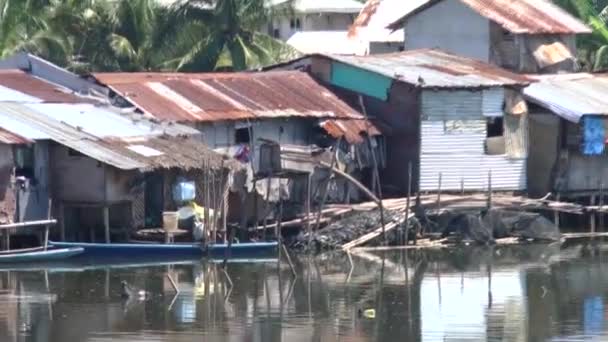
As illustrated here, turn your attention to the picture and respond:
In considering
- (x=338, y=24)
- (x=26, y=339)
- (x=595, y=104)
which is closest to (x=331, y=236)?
(x=595, y=104)

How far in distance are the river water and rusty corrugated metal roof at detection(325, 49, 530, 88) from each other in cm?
368

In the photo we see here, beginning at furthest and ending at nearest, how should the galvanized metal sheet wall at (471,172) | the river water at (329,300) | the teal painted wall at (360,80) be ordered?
the teal painted wall at (360,80), the galvanized metal sheet wall at (471,172), the river water at (329,300)

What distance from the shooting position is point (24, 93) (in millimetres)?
33469

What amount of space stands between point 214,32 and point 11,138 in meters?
12.0

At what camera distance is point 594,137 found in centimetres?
3759

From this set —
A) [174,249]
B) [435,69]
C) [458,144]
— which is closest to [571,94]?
[435,69]

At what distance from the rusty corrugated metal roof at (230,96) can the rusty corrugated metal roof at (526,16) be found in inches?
182

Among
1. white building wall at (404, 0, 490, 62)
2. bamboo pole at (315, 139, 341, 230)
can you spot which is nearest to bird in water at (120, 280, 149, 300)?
bamboo pole at (315, 139, 341, 230)

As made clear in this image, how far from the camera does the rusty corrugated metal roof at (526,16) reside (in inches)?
1567

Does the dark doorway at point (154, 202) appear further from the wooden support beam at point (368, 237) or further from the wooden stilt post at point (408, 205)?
Result: the wooden stilt post at point (408, 205)

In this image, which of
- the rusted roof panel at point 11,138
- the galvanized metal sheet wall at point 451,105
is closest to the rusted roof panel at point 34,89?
the rusted roof panel at point 11,138

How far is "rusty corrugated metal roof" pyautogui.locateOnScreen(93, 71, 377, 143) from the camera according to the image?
1331 inches

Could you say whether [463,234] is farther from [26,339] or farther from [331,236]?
[26,339]

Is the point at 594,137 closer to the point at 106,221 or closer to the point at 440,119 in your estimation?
the point at 440,119
